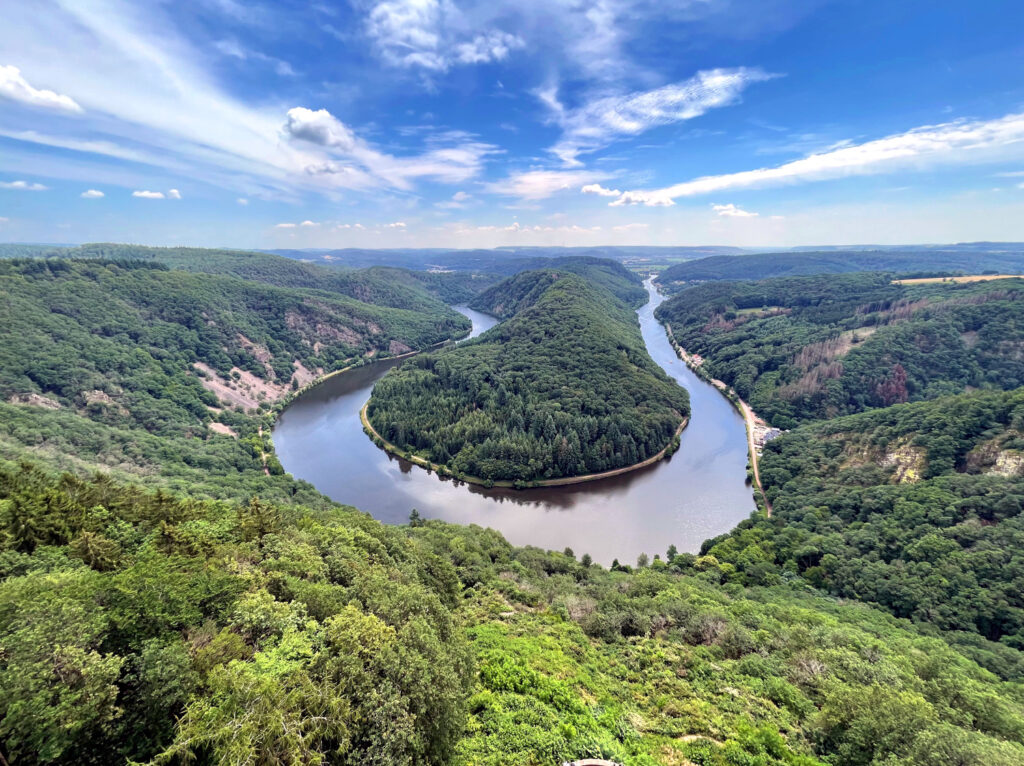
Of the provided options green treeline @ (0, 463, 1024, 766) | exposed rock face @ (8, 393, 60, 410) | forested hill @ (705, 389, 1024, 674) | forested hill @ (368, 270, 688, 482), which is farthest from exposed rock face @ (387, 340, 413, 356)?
green treeline @ (0, 463, 1024, 766)

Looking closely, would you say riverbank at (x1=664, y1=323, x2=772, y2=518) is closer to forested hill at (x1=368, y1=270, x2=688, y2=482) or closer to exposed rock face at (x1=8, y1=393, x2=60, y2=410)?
forested hill at (x1=368, y1=270, x2=688, y2=482)

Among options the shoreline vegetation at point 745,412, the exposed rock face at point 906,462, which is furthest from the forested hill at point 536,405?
the exposed rock face at point 906,462

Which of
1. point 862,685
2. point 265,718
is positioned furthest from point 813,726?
point 265,718

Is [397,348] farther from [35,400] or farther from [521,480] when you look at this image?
[521,480]

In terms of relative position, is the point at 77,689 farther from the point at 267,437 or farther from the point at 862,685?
the point at 267,437

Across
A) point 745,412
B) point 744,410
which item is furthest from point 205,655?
point 744,410

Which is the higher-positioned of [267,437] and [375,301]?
[375,301]
